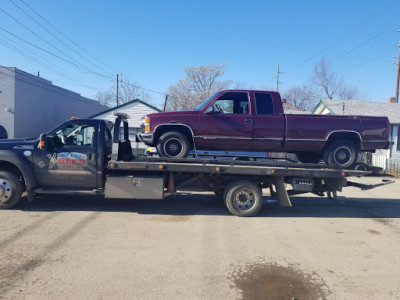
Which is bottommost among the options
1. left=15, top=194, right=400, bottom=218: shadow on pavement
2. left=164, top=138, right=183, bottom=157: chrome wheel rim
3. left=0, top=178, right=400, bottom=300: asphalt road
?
left=0, top=178, right=400, bottom=300: asphalt road

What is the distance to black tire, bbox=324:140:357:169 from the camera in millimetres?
6492

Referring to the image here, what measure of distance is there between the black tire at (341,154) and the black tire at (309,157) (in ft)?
2.07

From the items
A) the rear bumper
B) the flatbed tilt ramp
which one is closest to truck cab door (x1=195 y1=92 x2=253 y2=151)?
the flatbed tilt ramp

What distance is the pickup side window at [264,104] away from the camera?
659 cm

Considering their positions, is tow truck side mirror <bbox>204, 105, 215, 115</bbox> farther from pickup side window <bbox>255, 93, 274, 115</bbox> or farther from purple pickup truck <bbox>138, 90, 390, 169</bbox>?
pickup side window <bbox>255, 93, 274, 115</bbox>

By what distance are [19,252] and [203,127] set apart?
4125 millimetres

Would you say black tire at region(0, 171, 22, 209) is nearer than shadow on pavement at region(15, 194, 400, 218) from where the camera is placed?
Yes

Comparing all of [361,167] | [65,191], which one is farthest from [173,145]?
[361,167]

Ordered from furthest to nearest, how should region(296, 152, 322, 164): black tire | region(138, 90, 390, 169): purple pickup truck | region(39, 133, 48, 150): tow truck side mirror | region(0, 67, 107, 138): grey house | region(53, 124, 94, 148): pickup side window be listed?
region(0, 67, 107, 138): grey house → region(296, 152, 322, 164): black tire → region(138, 90, 390, 169): purple pickup truck → region(53, 124, 94, 148): pickup side window → region(39, 133, 48, 150): tow truck side mirror

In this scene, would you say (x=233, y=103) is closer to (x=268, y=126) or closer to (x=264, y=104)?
(x=264, y=104)

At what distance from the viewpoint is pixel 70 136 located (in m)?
6.27

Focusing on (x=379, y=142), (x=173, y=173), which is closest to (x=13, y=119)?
(x=173, y=173)

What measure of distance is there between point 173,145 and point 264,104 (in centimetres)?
236

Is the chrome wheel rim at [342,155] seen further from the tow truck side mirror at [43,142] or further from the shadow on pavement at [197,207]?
the tow truck side mirror at [43,142]
